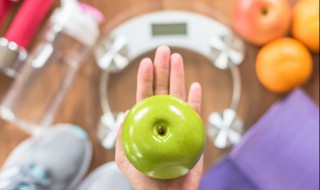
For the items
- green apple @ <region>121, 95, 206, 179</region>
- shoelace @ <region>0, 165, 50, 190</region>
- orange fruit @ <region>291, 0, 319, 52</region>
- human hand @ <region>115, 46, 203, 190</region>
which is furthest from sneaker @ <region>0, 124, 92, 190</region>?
orange fruit @ <region>291, 0, 319, 52</region>

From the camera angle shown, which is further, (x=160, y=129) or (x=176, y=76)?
(x=176, y=76)

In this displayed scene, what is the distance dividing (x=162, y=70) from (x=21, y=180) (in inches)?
13.4

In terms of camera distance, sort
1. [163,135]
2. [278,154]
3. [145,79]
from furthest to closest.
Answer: [278,154] < [145,79] < [163,135]

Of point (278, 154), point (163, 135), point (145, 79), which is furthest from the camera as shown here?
point (278, 154)

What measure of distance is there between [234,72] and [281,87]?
9cm

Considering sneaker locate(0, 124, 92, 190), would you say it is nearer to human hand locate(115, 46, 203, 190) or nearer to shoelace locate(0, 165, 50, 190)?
shoelace locate(0, 165, 50, 190)

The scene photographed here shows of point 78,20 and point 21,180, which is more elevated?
point 78,20

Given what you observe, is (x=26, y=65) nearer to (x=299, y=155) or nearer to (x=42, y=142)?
(x=42, y=142)

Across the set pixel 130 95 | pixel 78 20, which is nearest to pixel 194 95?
pixel 130 95

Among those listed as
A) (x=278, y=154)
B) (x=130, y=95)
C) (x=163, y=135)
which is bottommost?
(x=278, y=154)

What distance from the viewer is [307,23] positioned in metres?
0.77

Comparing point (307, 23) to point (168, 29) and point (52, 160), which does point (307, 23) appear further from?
point (52, 160)

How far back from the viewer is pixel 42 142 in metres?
0.85

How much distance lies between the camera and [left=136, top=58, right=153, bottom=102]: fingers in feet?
2.23
